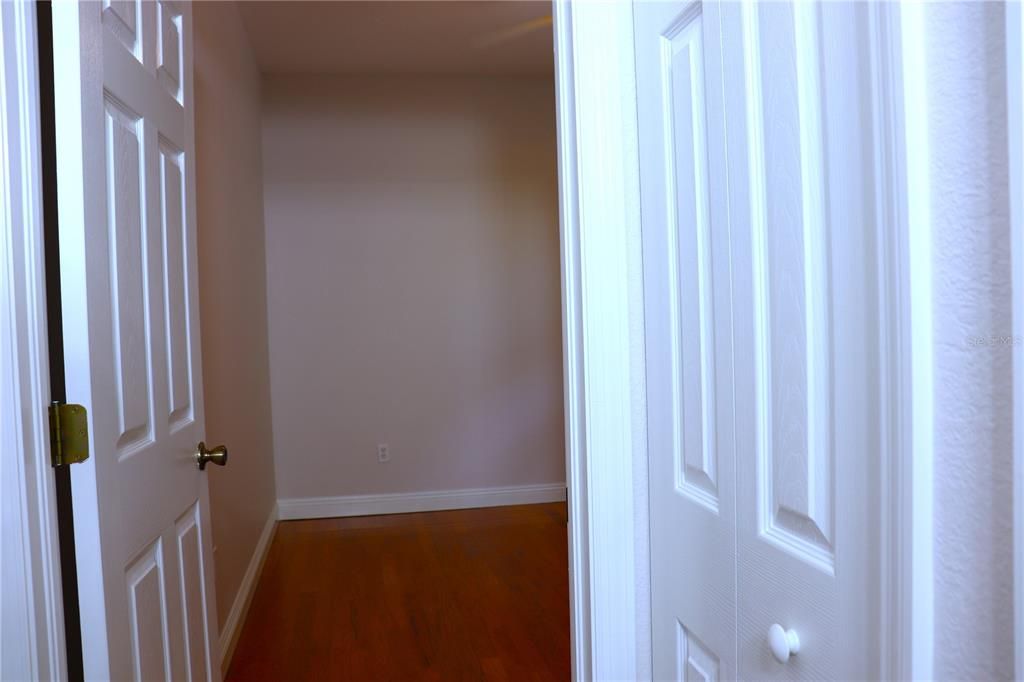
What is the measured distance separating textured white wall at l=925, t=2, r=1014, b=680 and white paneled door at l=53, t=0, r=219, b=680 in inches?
43.2

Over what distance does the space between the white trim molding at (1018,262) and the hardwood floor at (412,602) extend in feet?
7.62

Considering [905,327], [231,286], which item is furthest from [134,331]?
[231,286]

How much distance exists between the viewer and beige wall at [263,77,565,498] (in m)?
4.93

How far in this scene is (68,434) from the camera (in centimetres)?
111

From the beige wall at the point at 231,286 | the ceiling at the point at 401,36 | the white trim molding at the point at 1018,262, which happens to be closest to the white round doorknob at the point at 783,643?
the white trim molding at the point at 1018,262

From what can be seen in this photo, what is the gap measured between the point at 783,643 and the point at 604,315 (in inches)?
19.4

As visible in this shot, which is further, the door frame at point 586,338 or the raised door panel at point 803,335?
the door frame at point 586,338

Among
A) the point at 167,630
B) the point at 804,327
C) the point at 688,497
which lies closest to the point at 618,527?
the point at 688,497

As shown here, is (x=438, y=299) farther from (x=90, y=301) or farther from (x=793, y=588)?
(x=793, y=588)

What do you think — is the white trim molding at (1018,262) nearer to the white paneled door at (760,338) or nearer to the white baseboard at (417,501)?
the white paneled door at (760,338)

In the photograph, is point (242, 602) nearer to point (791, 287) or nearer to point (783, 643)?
point (783, 643)

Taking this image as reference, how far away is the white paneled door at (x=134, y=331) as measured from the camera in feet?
3.69

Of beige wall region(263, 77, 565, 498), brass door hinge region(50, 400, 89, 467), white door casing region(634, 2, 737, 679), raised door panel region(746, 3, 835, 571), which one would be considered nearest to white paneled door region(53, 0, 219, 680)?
brass door hinge region(50, 400, 89, 467)

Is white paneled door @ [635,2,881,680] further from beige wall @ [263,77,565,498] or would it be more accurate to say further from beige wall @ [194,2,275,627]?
beige wall @ [263,77,565,498]
